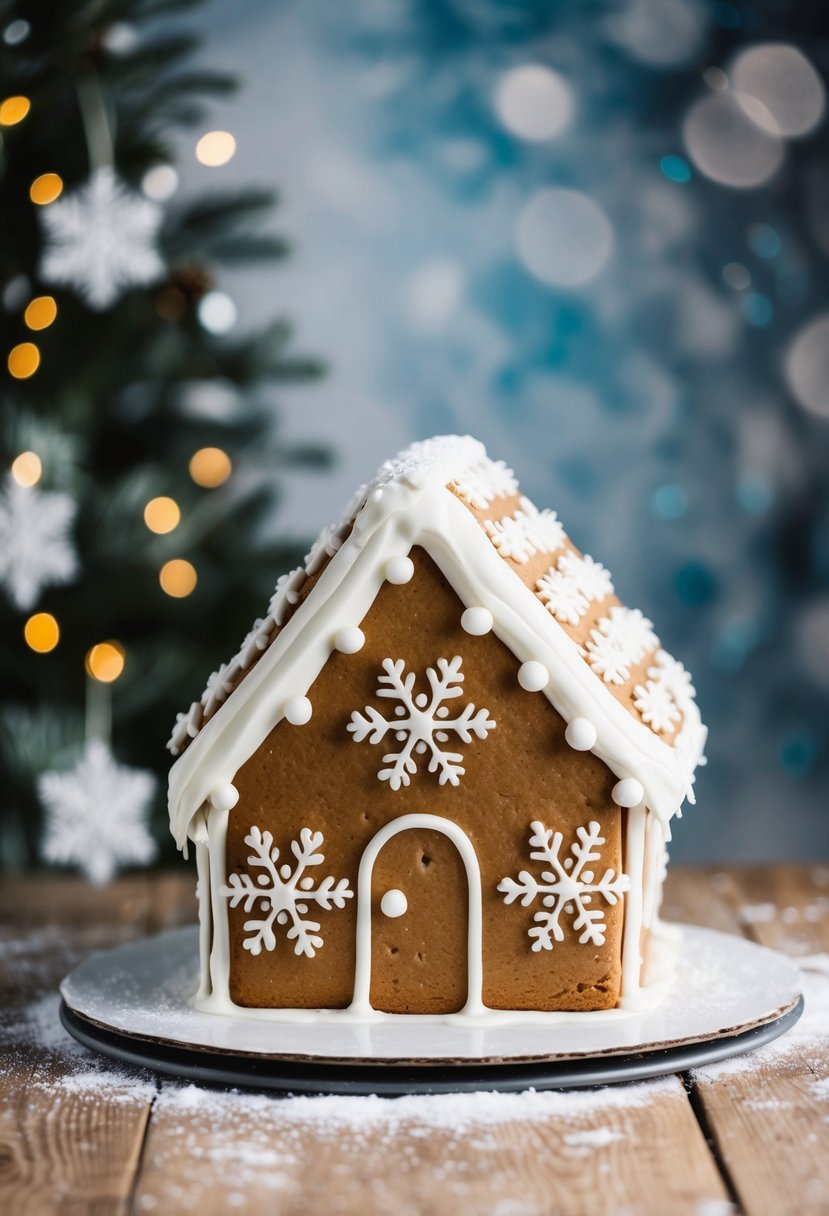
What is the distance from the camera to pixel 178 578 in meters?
2.86

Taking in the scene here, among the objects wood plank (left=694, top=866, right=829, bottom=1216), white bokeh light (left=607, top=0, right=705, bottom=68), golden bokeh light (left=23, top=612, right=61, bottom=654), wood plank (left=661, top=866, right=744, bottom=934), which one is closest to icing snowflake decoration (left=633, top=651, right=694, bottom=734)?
wood plank (left=694, top=866, right=829, bottom=1216)

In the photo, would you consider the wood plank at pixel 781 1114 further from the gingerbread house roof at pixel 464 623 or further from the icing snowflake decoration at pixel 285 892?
the icing snowflake decoration at pixel 285 892

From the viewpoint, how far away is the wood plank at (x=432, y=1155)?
3.91 feet

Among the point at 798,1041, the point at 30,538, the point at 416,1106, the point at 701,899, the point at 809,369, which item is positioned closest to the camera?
the point at 416,1106

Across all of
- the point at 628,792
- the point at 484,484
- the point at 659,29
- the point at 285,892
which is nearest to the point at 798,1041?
the point at 628,792

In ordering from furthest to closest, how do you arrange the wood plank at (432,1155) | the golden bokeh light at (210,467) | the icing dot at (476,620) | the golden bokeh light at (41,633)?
the golden bokeh light at (210,467), the golden bokeh light at (41,633), the icing dot at (476,620), the wood plank at (432,1155)

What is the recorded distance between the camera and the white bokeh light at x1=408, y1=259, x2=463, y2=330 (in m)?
3.31

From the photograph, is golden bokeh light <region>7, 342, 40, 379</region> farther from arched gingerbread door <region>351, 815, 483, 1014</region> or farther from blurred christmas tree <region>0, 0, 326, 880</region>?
arched gingerbread door <region>351, 815, 483, 1014</region>

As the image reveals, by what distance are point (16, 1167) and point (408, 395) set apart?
2.25m

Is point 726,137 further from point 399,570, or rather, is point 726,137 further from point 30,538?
point 399,570

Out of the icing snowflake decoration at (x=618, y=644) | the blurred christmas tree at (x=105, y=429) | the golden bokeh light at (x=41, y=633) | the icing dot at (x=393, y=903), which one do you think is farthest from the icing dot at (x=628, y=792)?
the golden bokeh light at (x=41, y=633)

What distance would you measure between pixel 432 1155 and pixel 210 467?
6.06 feet

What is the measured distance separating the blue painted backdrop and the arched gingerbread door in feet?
6.04

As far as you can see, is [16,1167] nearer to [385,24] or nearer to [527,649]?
[527,649]
